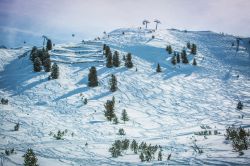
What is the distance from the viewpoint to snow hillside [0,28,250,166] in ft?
48.1

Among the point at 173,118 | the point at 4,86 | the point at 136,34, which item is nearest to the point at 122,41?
the point at 136,34

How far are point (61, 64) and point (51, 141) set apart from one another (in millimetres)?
24268

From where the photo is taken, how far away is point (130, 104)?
2819 cm

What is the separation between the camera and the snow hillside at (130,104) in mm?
14672

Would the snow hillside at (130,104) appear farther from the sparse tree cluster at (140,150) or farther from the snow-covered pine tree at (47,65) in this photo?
the snow-covered pine tree at (47,65)

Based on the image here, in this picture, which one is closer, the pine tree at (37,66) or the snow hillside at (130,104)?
the snow hillside at (130,104)

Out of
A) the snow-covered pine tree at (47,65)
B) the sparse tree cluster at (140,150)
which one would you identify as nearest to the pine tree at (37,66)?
the snow-covered pine tree at (47,65)

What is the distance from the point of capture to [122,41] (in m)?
53.4

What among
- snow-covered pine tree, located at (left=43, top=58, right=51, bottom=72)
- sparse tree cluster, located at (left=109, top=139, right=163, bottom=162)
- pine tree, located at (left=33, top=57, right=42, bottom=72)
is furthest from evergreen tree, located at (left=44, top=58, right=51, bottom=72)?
sparse tree cluster, located at (left=109, top=139, right=163, bottom=162)

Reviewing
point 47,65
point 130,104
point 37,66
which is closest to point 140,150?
point 130,104

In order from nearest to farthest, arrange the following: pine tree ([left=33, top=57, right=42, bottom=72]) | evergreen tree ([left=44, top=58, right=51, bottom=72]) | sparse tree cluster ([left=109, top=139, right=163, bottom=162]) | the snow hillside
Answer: sparse tree cluster ([left=109, top=139, right=163, bottom=162]) → the snow hillside → pine tree ([left=33, top=57, right=42, bottom=72]) → evergreen tree ([left=44, top=58, right=51, bottom=72])

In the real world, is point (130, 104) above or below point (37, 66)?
below

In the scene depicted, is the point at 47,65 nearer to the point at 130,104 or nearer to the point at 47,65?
the point at 47,65

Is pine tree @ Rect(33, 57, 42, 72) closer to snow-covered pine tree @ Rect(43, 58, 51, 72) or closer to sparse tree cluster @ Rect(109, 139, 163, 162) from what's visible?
snow-covered pine tree @ Rect(43, 58, 51, 72)
